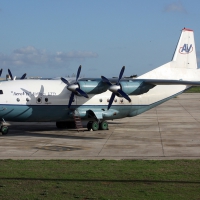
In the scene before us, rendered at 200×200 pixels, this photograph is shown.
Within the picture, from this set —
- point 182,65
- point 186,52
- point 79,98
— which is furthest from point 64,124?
point 186,52

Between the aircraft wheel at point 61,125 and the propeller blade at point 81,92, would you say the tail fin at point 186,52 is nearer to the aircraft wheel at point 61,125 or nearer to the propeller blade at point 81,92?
the propeller blade at point 81,92

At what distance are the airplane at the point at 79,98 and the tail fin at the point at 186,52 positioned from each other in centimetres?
280

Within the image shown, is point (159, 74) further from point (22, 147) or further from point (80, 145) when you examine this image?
point (22, 147)

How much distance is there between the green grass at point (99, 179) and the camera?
13.0m

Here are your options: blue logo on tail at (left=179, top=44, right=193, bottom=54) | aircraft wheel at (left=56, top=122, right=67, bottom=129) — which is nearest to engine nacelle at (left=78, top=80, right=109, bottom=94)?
aircraft wheel at (left=56, top=122, right=67, bottom=129)

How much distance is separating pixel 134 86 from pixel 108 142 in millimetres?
5348

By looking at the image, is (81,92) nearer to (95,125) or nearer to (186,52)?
(95,125)

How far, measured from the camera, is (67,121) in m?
31.9

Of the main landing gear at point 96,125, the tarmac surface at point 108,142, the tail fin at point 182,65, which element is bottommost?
the tarmac surface at point 108,142

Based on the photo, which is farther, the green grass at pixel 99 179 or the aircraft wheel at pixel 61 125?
the aircraft wheel at pixel 61 125

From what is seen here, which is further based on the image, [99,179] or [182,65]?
[182,65]

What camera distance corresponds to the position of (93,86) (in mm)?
29297

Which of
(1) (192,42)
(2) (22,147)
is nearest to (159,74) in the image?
(1) (192,42)

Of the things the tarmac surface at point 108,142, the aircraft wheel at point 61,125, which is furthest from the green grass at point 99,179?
the aircraft wheel at point 61,125
